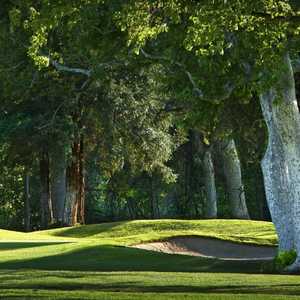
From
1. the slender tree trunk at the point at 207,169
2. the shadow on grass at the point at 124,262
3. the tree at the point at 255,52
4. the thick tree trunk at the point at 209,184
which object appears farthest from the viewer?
the thick tree trunk at the point at 209,184

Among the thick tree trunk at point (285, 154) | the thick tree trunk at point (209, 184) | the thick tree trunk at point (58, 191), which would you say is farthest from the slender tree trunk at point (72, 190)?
the thick tree trunk at point (285, 154)

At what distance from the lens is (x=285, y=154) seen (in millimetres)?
18531

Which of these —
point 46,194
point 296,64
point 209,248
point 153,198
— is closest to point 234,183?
point 46,194

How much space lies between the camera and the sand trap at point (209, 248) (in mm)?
26984

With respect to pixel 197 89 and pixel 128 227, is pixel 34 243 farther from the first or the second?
pixel 197 89

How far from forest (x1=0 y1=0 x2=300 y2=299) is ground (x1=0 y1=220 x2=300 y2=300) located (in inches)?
37.7

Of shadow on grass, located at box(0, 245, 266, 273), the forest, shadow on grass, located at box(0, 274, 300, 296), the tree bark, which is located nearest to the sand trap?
the forest

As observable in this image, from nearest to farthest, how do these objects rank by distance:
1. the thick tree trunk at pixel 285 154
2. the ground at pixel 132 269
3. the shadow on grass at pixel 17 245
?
1. the ground at pixel 132 269
2. the thick tree trunk at pixel 285 154
3. the shadow on grass at pixel 17 245

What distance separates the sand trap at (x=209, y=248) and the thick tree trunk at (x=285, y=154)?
26.3 ft

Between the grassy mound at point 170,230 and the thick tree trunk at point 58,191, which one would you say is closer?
the grassy mound at point 170,230

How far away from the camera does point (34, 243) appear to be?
27.1 metres

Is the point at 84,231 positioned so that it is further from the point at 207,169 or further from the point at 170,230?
the point at 207,169

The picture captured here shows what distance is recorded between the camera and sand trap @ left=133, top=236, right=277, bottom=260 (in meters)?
27.0

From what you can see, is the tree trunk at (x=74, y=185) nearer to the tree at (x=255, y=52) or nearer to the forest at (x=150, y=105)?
the forest at (x=150, y=105)
